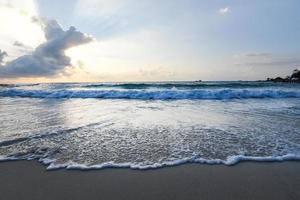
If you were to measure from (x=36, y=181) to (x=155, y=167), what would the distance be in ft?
4.69

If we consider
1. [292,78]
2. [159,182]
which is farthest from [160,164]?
[292,78]

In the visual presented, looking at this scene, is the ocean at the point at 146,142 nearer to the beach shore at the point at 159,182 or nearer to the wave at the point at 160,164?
the wave at the point at 160,164

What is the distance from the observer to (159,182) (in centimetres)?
300

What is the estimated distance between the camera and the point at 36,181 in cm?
306

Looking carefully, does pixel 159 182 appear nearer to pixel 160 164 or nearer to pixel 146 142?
pixel 160 164

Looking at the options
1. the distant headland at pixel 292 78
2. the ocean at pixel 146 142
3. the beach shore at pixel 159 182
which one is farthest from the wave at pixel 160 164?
the distant headland at pixel 292 78

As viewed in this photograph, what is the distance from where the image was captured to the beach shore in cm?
267

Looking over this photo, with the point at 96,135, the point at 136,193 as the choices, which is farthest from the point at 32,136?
the point at 136,193

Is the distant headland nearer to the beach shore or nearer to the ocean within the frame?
the ocean

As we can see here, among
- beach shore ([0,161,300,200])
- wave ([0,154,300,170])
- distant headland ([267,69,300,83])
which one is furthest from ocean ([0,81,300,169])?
distant headland ([267,69,300,83])

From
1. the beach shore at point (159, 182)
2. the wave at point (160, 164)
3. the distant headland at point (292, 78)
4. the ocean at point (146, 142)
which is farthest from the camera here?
the distant headland at point (292, 78)

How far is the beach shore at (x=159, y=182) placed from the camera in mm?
2666

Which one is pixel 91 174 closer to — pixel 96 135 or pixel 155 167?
pixel 155 167

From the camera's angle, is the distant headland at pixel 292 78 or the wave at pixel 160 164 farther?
the distant headland at pixel 292 78
